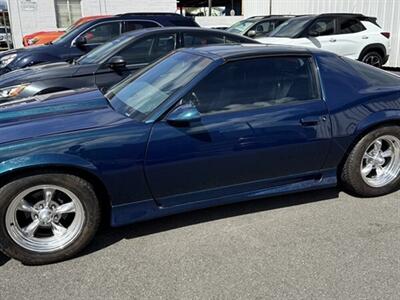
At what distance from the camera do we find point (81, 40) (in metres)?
7.23

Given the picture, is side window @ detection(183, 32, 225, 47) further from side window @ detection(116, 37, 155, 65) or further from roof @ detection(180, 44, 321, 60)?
roof @ detection(180, 44, 321, 60)

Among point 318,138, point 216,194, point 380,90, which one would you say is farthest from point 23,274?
point 380,90

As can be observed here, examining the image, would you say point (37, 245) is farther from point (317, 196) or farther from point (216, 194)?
point (317, 196)

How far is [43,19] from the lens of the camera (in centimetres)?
1978

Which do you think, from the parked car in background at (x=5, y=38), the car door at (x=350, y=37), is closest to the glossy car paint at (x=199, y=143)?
the car door at (x=350, y=37)

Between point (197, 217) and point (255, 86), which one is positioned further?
point (197, 217)

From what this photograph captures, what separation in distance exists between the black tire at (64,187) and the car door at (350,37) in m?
8.38

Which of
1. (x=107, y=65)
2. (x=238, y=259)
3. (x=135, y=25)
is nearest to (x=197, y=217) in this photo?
(x=238, y=259)

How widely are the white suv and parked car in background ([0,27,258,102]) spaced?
3909 mm

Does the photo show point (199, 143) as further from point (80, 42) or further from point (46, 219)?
point (80, 42)

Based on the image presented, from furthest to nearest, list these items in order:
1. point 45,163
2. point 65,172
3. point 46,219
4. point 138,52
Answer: point 138,52 → point 46,219 → point 65,172 → point 45,163

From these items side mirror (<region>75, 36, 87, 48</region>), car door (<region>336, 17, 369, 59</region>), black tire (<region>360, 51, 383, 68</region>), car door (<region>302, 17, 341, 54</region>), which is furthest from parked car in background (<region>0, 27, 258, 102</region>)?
black tire (<region>360, 51, 383, 68</region>)

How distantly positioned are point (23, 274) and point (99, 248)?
550mm

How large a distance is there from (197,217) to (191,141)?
2.66ft
